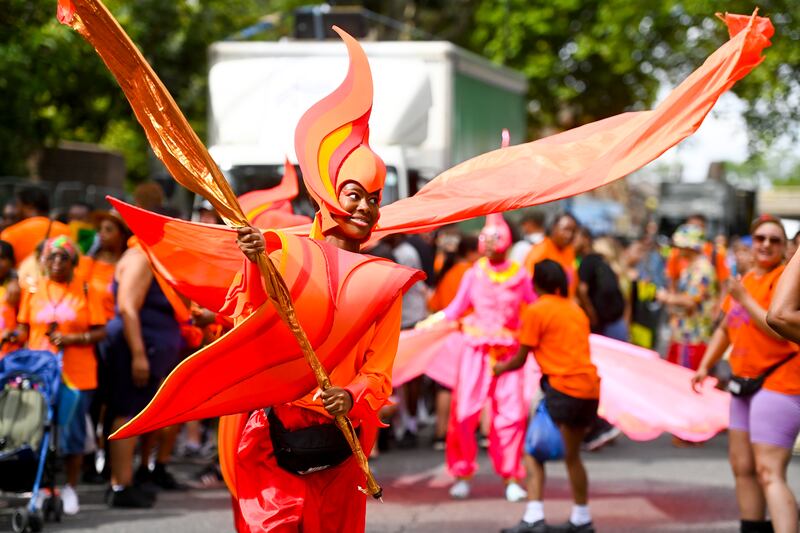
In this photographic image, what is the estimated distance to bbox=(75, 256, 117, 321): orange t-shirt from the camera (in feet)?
30.2

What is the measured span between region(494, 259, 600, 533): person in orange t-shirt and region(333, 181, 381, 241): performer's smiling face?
3328mm

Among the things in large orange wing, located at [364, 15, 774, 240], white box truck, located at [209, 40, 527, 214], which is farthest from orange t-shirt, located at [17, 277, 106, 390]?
white box truck, located at [209, 40, 527, 214]

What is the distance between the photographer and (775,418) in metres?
6.89

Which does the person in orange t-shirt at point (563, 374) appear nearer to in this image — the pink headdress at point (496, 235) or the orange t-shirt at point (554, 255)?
the pink headdress at point (496, 235)

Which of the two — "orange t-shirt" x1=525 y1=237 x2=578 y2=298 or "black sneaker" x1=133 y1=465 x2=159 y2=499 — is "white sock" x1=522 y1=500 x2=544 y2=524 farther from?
"orange t-shirt" x1=525 y1=237 x2=578 y2=298

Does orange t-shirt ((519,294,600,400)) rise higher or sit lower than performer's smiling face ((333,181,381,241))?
lower

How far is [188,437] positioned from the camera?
37.6ft

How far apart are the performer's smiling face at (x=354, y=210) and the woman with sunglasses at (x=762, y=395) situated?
7.17 ft

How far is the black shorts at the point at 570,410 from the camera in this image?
8.21 meters

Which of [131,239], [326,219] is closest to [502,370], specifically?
[131,239]

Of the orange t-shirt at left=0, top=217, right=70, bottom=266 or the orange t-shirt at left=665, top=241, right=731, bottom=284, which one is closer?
the orange t-shirt at left=0, top=217, right=70, bottom=266

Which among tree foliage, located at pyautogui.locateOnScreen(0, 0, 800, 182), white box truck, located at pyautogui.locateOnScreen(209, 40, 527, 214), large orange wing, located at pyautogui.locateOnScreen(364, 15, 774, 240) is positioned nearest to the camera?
large orange wing, located at pyautogui.locateOnScreen(364, 15, 774, 240)

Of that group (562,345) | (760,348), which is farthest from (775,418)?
(562,345)

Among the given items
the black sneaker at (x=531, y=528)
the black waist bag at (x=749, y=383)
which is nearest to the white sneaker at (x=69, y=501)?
the black sneaker at (x=531, y=528)
